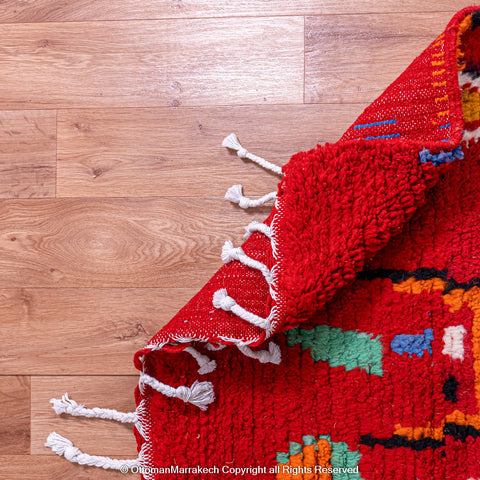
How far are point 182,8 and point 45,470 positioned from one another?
86cm

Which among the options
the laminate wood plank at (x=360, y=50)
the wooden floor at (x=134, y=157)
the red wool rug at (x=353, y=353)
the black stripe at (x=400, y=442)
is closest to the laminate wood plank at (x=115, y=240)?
the wooden floor at (x=134, y=157)

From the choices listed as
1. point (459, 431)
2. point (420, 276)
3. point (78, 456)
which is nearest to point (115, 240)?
point (78, 456)

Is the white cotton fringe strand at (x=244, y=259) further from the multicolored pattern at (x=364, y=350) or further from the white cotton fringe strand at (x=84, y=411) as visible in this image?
the white cotton fringe strand at (x=84, y=411)

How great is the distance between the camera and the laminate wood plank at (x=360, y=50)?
0.75 meters

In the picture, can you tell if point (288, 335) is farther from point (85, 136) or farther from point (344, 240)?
point (85, 136)

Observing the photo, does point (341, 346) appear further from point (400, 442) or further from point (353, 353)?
point (400, 442)

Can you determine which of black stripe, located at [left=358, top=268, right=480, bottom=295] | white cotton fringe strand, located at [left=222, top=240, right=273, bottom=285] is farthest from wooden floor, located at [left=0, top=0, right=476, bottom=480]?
black stripe, located at [left=358, top=268, right=480, bottom=295]

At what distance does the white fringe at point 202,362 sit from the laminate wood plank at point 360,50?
0.46 metres

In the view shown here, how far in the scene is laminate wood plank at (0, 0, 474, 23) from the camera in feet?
2.47

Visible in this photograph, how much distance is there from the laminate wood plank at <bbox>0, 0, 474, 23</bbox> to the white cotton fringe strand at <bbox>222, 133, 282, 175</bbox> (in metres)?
0.23

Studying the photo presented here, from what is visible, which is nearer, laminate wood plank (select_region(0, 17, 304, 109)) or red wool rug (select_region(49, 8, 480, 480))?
red wool rug (select_region(49, 8, 480, 480))

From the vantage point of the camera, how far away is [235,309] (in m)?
0.61

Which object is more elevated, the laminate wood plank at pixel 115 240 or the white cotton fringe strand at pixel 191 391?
the laminate wood plank at pixel 115 240

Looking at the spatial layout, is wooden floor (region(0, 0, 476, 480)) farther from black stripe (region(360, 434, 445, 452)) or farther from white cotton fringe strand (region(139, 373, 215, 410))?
black stripe (region(360, 434, 445, 452))
